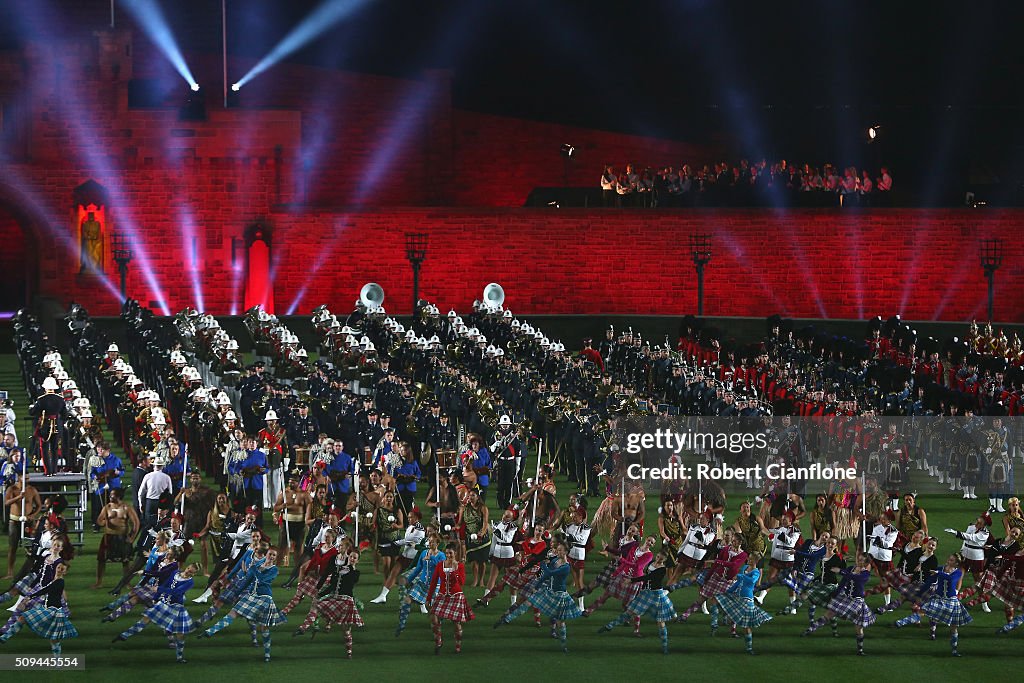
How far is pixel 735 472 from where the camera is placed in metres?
25.0

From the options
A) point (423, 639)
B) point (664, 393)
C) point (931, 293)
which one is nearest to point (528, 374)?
point (664, 393)

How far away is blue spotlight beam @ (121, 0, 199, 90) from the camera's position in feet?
143

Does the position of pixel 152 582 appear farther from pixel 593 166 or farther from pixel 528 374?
pixel 593 166

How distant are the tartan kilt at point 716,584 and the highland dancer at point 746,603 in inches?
2.0

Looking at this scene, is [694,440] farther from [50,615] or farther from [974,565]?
[50,615]

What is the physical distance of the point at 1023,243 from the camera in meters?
41.6

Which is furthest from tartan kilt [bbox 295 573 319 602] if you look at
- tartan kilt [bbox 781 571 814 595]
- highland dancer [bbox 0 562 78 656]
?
tartan kilt [bbox 781 571 814 595]

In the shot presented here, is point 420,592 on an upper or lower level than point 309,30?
lower

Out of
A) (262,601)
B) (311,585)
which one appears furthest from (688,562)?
(262,601)

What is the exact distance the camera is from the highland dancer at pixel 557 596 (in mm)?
18672

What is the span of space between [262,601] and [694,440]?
8.53 metres

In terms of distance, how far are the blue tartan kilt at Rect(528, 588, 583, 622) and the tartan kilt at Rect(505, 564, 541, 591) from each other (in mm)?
221

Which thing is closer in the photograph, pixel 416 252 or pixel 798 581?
pixel 798 581

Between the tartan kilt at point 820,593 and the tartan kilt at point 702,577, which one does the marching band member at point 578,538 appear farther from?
the tartan kilt at point 820,593
